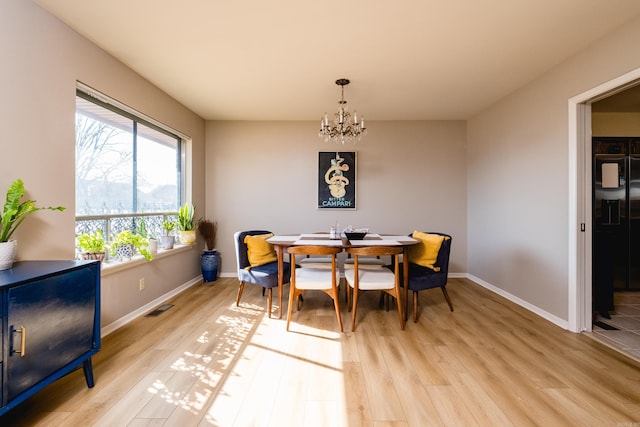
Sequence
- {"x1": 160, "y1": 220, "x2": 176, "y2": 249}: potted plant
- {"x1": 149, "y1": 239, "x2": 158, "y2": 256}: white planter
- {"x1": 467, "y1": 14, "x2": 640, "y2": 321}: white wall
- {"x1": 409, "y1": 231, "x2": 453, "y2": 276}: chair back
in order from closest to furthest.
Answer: {"x1": 467, "y1": 14, "x2": 640, "y2": 321}: white wall → {"x1": 409, "y1": 231, "x2": 453, "y2": 276}: chair back → {"x1": 149, "y1": 239, "x2": 158, "y2": 256}: white planter → {"x1": 160, "y1": 220, "x2": 176, "y2": 249}: potted plant

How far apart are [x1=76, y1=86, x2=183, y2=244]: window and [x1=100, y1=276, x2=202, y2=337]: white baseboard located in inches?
32.3

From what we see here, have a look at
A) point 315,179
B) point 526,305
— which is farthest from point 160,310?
point 526,305

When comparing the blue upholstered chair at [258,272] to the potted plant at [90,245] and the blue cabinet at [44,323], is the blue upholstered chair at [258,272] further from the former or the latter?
the blue cabinet at [44,323]

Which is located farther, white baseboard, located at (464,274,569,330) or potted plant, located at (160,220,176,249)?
potted plant, located at (160,220,176,249)

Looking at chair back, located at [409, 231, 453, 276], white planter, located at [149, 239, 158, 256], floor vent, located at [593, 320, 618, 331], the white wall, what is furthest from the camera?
white planter, located at [149, 239, 158, 256]

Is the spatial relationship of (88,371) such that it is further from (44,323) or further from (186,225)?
(186,225)

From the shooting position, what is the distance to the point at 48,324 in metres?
1.55

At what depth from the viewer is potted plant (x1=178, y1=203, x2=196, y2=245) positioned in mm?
4101

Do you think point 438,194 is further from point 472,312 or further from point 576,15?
point 576,15

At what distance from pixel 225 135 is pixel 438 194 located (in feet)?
12.0

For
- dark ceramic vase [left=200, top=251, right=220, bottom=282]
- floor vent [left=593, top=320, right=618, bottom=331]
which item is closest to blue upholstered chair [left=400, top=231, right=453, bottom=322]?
floor vent [left=593, top=320, right=618, bottom=331]

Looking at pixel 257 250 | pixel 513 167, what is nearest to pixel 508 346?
pixel 513 167

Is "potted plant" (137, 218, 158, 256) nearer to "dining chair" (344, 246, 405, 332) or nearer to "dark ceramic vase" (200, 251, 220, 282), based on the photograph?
"dark ceramic vase" (200, 251, 220, 282)

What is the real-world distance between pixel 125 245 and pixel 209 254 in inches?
64.6
